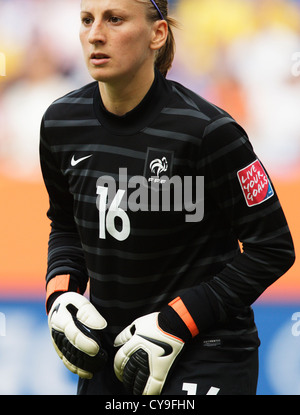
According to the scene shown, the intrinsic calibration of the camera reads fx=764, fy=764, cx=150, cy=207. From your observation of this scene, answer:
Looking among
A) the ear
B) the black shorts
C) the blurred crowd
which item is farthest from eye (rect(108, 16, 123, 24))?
the blurred crowd

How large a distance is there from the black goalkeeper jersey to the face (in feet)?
0.32

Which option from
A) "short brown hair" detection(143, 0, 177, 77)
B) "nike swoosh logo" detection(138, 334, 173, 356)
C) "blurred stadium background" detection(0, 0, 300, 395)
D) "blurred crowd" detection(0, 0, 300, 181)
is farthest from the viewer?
"blurred crowd" detection(0, 0, 300, 181)

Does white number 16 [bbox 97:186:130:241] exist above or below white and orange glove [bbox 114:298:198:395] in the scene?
above

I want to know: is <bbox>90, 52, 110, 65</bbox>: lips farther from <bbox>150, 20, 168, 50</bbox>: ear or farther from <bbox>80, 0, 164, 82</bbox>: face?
<bbox>150, 20, 168, 50</bbox>: ear

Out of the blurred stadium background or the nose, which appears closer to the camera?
the nose

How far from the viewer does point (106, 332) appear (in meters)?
1.84

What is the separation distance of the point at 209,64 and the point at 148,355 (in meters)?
1.75

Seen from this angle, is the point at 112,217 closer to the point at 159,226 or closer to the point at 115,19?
the point at 159,226

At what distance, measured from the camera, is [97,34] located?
169 cm

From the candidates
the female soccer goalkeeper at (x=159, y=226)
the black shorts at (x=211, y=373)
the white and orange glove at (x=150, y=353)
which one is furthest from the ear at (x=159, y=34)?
the black shorts at (x=211, y=373)

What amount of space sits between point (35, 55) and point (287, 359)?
162 centimetres

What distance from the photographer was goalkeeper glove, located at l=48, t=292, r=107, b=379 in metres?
1.76

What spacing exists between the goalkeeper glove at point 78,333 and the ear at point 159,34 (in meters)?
0.62
